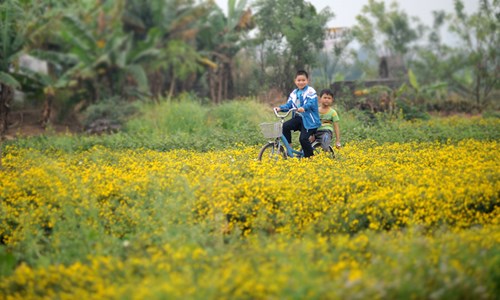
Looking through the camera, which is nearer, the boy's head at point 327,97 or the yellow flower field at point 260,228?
the yellow flower field at point 260,228

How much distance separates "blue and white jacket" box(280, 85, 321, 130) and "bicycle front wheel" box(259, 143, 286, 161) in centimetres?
49

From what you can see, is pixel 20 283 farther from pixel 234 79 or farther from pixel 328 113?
pixel 234 79

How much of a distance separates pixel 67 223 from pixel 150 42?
1494cm

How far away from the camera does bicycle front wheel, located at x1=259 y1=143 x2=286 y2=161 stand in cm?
888

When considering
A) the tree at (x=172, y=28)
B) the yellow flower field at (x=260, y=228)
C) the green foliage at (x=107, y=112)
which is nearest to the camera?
the yellow flower field at (x=260, y=228)

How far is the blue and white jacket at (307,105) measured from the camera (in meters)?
8.76

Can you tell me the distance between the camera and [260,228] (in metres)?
6.46

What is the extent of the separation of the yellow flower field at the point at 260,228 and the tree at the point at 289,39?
10.00 meters

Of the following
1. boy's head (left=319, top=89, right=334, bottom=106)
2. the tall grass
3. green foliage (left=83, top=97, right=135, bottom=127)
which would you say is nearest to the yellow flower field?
boy's head (left=319, top=89, right=334, bottom=106)

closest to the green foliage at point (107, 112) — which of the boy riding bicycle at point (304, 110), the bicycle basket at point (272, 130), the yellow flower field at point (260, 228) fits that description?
the yellow flower field at point (260, 228)

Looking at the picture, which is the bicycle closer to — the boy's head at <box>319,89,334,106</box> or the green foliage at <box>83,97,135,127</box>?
the boy's head at <box>319,89,334,106</box>

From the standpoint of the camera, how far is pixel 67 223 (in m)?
6.34

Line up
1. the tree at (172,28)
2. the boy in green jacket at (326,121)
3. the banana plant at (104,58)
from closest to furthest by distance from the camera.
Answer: the boy in green jacket at (326,121), the banana plant at (104,58), the tree at (172,28)

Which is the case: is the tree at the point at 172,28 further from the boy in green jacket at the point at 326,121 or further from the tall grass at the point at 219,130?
the boy in green jacket at the point at 326,121
